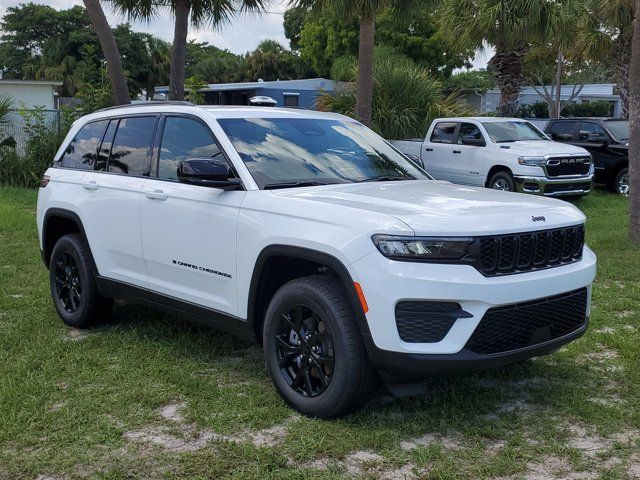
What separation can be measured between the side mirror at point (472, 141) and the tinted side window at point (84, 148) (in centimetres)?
990

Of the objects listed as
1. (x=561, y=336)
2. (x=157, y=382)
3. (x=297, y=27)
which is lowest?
(x=157, y=382)

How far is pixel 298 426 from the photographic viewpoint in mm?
4109

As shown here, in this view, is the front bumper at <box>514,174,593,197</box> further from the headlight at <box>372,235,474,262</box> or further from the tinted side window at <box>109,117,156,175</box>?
the headlight at <box>372,235,474,262</box>

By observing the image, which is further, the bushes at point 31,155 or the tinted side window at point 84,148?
the bushes at point 31,155

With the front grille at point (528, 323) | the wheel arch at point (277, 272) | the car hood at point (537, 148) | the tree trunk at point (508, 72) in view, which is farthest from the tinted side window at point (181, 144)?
the tree trunk at point (508, 72)

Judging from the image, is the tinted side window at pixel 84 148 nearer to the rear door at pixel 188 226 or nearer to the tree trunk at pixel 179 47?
the rear door at pixel 188 226

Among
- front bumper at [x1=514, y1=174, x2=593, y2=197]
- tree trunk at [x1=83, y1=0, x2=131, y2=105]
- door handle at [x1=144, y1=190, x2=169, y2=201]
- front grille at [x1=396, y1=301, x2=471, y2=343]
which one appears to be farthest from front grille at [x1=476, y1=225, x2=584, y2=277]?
tree trunk at [x1=83, y1=0, x2=131, y2=105]

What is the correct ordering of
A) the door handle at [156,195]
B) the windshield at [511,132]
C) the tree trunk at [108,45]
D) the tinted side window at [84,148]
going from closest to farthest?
the door handle at [156,195]
the tinted side window at [84,148]
the tree trunk at [108,45]
the windshield at [511,132]

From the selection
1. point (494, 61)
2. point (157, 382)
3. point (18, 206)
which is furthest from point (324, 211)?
point (494, 61)

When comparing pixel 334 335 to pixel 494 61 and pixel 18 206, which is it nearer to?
pixel 18 206

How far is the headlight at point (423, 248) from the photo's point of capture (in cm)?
380

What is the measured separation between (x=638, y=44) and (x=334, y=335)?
716cm

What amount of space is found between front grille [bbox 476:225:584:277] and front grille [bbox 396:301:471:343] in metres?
0.27

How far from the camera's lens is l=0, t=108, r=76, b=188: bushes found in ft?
54.2
